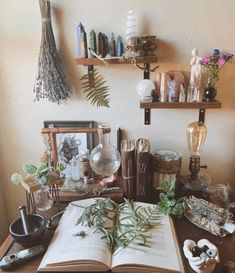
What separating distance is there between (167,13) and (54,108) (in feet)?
2.18

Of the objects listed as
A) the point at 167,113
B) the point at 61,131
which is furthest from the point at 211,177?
the point at 61,131

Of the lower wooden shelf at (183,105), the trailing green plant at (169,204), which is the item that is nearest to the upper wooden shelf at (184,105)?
the lower wooden shelf at (183,105)

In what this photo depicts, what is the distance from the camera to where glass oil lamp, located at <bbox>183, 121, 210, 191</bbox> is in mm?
1104

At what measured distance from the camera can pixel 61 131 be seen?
1150 mm

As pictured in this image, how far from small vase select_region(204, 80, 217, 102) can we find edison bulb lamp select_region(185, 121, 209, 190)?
0.12 meters

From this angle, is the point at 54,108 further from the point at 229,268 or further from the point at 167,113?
the point at 229,268

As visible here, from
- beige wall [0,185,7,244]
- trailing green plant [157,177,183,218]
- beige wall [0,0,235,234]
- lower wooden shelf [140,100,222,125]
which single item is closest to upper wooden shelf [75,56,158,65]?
beige wall [0,0,235,234]

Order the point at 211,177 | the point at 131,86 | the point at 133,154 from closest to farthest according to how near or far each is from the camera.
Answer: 1. the point at 133,154
2. the point at 131,86
3. the point at 211,177

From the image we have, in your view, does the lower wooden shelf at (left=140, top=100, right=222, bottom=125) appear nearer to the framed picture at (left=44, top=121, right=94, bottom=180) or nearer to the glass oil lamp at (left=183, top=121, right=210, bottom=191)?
the glass oil lamp at (left=183, top=121, right=210, bottom=191)

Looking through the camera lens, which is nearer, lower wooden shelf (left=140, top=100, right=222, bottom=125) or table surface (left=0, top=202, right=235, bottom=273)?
table surface (left=0, top=202, right=235, bottom=273)

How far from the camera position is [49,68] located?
3.55ft

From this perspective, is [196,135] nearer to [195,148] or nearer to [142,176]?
[195,148]

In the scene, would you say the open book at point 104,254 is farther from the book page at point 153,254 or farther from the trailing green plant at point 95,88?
the trailing green plant at point 95,88

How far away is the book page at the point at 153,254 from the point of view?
2.44 feet
